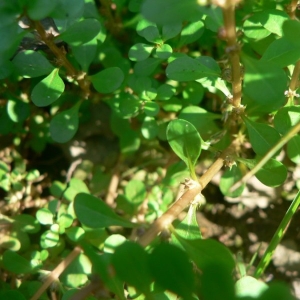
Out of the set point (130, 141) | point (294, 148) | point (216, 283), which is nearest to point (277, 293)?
point (216, 283)

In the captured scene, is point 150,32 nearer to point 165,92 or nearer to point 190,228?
point 165,92

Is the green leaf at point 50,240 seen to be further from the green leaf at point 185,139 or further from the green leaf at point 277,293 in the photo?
the green leaf at point 277,293

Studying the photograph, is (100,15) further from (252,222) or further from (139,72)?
(252,222)

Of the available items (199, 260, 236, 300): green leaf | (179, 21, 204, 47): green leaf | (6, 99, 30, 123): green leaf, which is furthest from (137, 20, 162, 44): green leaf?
(199, 260, 236, 300): green leaf

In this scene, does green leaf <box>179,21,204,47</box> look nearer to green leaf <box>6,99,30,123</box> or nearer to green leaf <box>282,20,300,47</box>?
green leaf <box>282,20,300,47</box>

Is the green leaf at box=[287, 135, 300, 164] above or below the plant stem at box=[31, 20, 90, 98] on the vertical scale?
below

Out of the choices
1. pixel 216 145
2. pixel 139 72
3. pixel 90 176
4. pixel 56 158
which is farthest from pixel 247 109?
pixel 56 158

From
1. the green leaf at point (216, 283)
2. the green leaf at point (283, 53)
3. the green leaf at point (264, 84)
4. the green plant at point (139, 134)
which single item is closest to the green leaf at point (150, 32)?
the green plant at point (139, 134)
